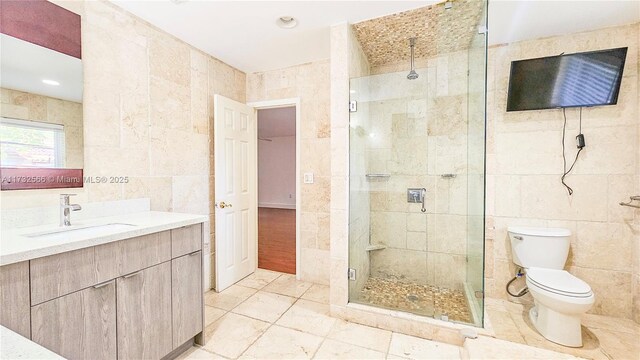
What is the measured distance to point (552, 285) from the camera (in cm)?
188

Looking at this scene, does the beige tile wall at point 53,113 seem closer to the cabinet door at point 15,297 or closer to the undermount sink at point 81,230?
the undermount sink at point 81,230

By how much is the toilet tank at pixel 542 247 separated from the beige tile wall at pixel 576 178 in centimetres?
16

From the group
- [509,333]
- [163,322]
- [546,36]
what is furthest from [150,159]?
[546,36]

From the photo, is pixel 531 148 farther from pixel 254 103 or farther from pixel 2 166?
pixel 2 166

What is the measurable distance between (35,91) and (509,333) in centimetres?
360

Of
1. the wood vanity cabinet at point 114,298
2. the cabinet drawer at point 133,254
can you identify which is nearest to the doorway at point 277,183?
the wood vanity cabinet at point 114,298

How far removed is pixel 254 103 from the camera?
318 centimetres

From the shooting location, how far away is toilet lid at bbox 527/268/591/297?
1793 mm

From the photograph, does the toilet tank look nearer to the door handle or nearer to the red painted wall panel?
the door handle

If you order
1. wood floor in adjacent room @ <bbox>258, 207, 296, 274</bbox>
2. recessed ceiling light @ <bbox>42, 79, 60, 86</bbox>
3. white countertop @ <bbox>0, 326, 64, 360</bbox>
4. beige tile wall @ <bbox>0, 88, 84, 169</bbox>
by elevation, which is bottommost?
wood floor in adjacent room @ <bbox>258, 207, 296, 274</bbox>

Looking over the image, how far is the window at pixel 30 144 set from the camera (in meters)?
1.44

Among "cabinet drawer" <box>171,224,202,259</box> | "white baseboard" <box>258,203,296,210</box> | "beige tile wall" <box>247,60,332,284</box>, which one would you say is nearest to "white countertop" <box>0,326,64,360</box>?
"cabinet drawer" <box>171,224,202,259</box>

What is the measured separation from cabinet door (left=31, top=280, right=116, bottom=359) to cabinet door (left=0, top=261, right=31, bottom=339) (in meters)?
0.03

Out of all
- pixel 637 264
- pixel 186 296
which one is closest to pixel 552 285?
pixel 637 264
